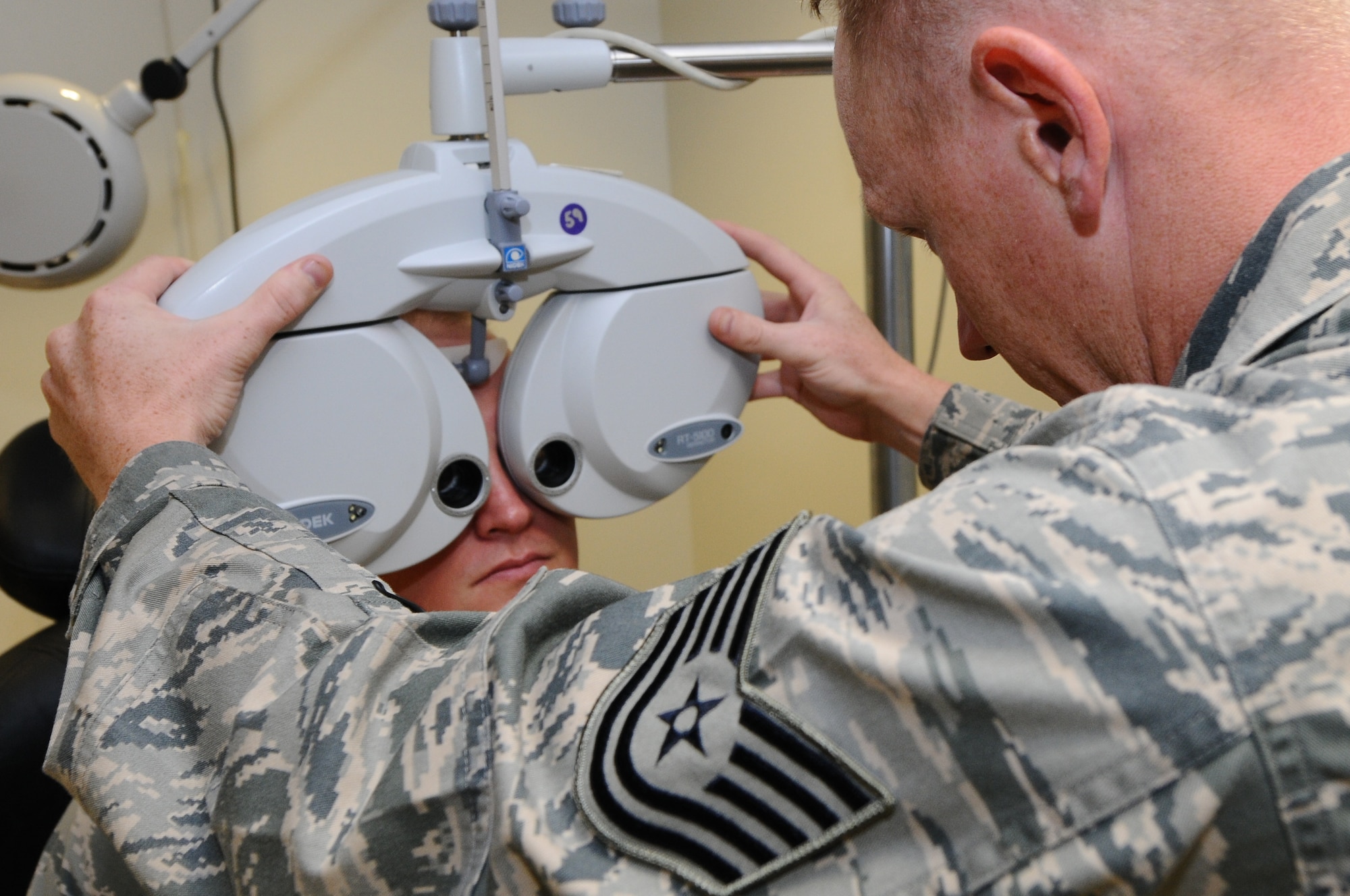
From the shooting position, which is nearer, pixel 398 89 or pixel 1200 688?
pixel 1200 688

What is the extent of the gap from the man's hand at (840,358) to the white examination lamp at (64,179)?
581 mm

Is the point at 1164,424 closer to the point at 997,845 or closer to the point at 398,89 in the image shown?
the point at 997,845

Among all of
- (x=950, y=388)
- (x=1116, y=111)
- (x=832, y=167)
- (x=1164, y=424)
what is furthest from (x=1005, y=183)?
(x=832, y=167)

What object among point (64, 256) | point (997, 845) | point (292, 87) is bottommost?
point (997, 845)

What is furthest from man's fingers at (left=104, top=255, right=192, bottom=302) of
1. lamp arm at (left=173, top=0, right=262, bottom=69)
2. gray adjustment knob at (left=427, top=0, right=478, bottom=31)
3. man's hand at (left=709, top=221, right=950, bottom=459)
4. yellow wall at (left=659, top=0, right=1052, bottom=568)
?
yellow wall at (left=659, top=0, right=1052, bottom=568)

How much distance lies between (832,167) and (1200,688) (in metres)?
1.49

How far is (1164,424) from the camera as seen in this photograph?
49 centimetres

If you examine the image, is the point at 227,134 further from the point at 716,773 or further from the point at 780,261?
the point at 716,773

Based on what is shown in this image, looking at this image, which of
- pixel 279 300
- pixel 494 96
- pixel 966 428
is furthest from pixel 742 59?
pixel 279 300

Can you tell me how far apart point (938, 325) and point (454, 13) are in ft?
3.31

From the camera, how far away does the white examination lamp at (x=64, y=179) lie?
1010 millimetres

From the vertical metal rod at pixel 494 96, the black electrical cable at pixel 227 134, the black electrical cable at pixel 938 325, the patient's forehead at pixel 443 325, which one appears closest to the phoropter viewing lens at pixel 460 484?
the patient's forehead at pixel 443 325

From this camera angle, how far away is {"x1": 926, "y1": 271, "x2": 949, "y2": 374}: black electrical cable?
1727 mm

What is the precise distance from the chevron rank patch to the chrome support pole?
665mm
